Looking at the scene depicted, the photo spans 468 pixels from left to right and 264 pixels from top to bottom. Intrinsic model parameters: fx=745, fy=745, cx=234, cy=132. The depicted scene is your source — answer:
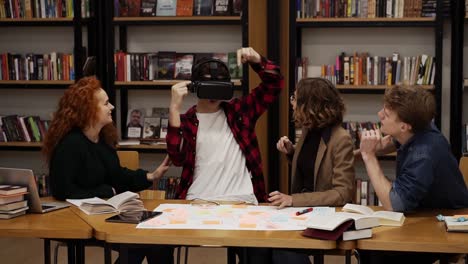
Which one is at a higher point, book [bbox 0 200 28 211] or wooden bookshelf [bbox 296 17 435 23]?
wooden bookshelf [bbox 296 17 435 23]

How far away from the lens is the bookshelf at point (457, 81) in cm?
504

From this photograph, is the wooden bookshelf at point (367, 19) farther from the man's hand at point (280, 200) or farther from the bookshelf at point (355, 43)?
the man's hand at point (280, 200)

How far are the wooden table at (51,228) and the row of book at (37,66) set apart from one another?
2.74 metres

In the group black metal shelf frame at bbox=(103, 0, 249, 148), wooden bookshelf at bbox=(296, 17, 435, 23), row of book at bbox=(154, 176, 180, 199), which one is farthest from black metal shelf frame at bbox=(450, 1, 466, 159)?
row of book at bbox=(154, 176, 180, 199)

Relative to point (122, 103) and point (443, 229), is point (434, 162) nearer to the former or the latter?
point (443, 229)

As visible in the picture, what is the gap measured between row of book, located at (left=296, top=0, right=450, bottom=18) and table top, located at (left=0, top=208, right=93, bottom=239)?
108 inches

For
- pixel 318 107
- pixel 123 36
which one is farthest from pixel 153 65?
pixel 318 107

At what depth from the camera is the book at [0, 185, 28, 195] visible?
9.80ft

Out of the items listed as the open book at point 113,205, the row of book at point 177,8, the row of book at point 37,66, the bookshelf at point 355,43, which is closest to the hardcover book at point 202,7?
the row of book at point 177,8

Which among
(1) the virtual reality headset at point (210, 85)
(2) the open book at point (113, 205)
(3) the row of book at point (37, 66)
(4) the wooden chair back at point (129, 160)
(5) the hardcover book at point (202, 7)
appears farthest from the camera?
(3) the row of book at point (37, 66)

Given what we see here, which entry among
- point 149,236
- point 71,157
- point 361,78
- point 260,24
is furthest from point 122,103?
point 149,236

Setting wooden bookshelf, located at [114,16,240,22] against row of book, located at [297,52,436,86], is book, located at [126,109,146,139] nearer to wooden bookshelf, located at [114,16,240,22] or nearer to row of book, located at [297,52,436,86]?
wooden bookshelf, located at [114,16,240,22]

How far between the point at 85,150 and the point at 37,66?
2425 mm

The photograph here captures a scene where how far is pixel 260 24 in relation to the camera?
17.8 ft
